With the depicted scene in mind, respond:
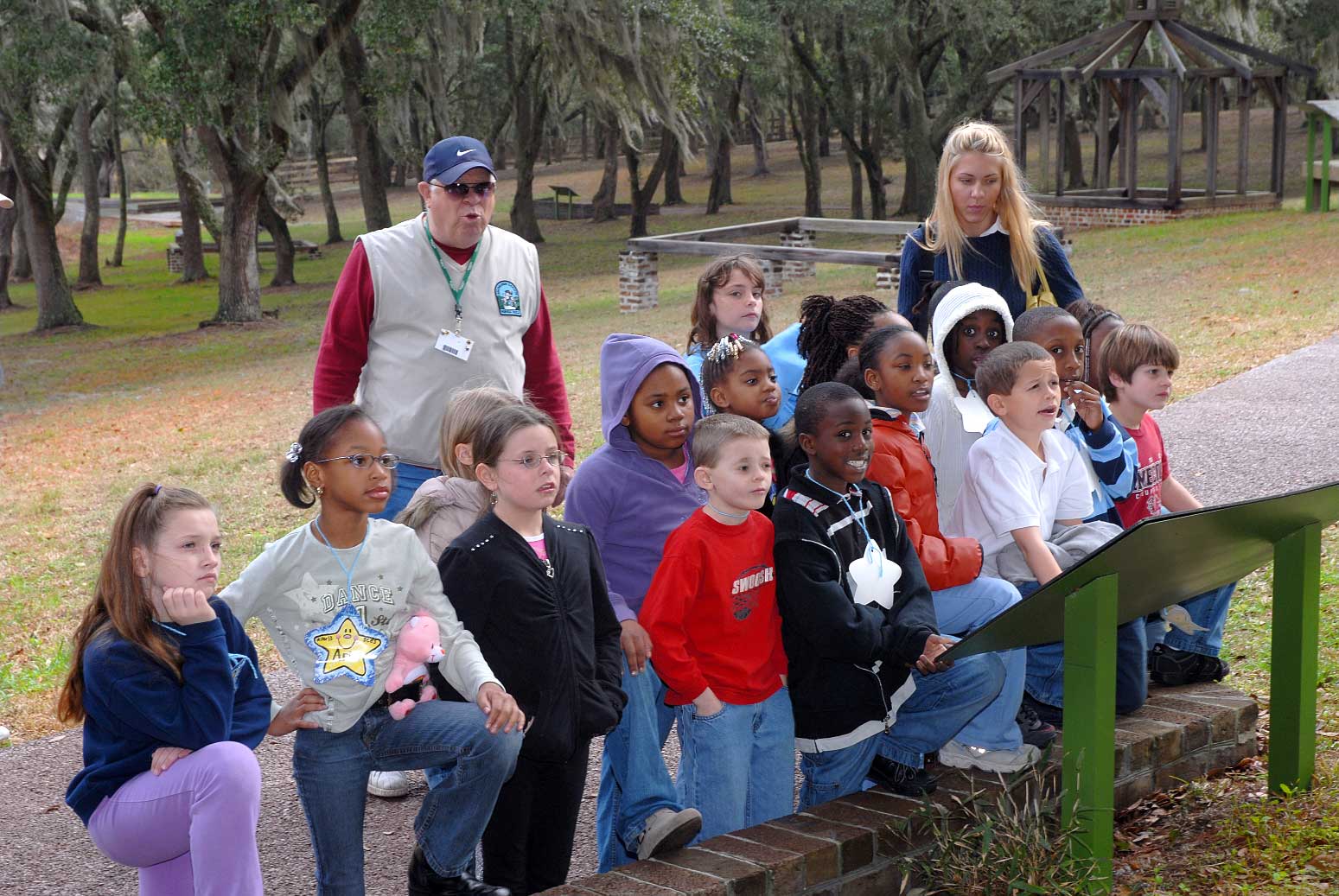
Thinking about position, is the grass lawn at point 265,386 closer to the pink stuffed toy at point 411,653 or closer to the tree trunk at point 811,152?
the pink stuffed toy at point 411,653

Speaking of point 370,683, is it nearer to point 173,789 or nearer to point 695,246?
point 173,789

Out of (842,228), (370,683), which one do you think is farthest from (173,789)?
(842,228)

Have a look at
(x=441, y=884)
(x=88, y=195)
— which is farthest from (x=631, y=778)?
(x=88, y=195)

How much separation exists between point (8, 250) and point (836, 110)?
18.8 m

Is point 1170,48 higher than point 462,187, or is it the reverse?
point 1170,48

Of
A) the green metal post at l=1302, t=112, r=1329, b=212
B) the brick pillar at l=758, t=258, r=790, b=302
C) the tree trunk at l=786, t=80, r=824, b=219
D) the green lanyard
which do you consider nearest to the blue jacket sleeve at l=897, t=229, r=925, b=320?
the green lanyard

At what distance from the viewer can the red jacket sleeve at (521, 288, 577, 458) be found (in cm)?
464

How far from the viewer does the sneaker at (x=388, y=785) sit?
431cm

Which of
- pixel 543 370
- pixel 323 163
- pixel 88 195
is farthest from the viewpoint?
pixel 323 163

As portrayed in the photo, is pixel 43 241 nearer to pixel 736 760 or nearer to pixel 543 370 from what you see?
pixel 543 370

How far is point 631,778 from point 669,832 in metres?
0.21

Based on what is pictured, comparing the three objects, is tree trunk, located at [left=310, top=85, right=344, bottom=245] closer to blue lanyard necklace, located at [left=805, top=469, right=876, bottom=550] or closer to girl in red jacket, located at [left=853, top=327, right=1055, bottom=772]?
girl in red jacket, located at [left=853, top=327, right=1055, bottom=772]

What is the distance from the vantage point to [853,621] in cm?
337

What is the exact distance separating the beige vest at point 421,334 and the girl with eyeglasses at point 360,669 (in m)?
0.97
